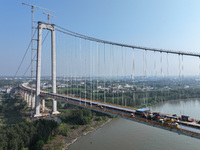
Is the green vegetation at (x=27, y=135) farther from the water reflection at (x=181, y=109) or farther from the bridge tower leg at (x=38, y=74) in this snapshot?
the water reflection at (x=181, y=109)

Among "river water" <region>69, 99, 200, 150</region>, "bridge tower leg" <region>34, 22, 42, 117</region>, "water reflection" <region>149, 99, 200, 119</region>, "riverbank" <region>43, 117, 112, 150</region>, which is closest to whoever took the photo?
"river water" <region>69, 99, 200, 150</region>

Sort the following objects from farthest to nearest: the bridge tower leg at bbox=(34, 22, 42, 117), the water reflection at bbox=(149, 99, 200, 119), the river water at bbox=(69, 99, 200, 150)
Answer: the water reflection at bbox=(149, 99, 200, 119) < the bridge tower leg at bbox=(34, 22, 42, 117) < the river water at bbox=(69, 99, 200, 150)

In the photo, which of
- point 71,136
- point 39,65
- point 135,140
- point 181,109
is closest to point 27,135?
point 71,136

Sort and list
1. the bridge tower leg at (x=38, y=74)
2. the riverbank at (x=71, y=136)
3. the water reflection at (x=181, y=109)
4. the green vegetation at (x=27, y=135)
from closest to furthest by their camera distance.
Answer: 1. the green vegetation at (x=27, y=135)
2. the riverbank at (x=71, y=136)
3. the bridge tower leg at (x=38, y=74)
4. the water reflection at (x=181, y=109)

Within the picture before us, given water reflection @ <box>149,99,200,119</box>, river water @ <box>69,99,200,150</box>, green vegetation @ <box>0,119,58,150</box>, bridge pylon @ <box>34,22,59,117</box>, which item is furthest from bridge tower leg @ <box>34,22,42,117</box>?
water reflection @ <box>149,99,200,119</box>

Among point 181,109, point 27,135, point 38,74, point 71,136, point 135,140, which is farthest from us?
point 181,109

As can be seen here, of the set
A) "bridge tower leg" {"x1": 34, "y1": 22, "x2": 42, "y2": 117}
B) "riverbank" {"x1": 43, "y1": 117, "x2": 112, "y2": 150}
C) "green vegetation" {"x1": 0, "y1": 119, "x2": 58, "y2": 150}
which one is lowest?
"riverbank" {"x1": 43, "y1": 117, "x2": 112, "y2": 150}

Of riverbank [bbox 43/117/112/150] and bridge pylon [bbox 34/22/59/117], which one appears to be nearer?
riverbank [bbox 43/117/112/150]

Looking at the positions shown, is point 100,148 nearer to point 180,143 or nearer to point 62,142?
point 62,142

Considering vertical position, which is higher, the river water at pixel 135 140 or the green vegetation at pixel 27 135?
the green vegetation at pixel 27 135

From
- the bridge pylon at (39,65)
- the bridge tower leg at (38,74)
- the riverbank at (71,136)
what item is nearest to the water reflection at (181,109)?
the riverbank at (71,136)

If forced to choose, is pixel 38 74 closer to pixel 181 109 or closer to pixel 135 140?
pixel 135 140

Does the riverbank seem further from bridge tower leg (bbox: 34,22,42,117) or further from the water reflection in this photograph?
the water reflection
